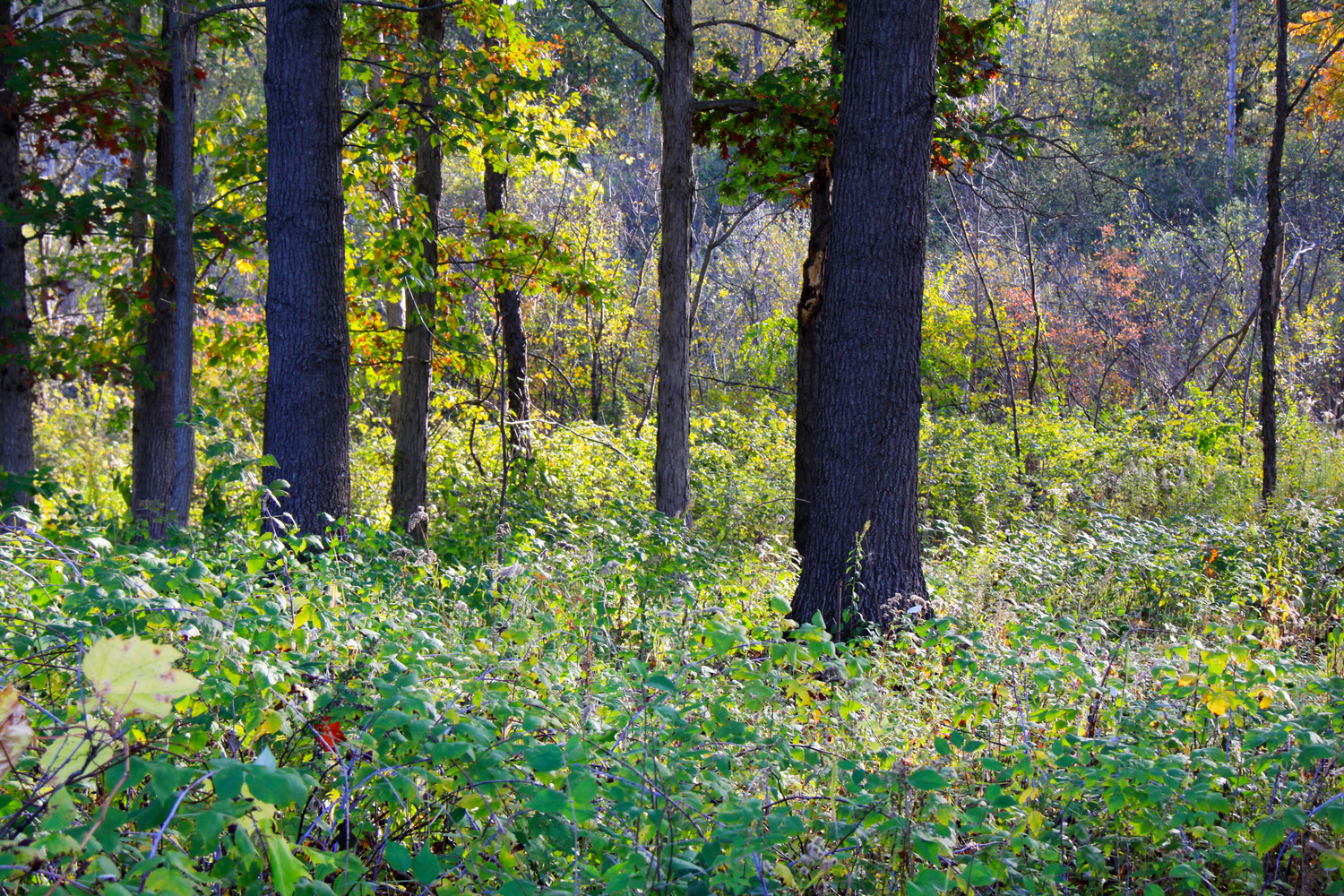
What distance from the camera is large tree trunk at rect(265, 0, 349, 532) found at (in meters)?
4.80

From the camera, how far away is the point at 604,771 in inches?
80.1

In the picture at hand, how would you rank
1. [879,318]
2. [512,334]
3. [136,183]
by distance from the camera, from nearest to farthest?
[879,318]
[136,183]
[512,334]

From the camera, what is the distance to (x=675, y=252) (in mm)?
6273

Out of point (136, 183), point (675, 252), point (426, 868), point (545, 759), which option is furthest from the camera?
point (136, 183)

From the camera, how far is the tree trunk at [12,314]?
6.95 m

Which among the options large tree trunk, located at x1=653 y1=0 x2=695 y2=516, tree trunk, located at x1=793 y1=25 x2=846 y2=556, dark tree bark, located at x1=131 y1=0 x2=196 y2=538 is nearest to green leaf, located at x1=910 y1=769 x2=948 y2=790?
tree trunk, located at x1=793 y1=25 x2=846 y2=556

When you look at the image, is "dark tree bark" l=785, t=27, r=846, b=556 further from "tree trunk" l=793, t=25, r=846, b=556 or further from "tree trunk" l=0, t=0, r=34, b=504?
"tree trunk" l=0, t=0, r=34, b=504

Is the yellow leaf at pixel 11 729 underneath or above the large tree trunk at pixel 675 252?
underneath

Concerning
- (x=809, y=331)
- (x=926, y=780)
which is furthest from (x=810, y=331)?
(x=926, y=780)

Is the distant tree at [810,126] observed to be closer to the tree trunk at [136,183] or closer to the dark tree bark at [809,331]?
the dark tree bark at [809,331]

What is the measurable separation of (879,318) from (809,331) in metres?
1.80

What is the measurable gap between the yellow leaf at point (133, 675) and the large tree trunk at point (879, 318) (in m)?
3.75

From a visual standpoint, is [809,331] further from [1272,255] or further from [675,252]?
[1272,255]

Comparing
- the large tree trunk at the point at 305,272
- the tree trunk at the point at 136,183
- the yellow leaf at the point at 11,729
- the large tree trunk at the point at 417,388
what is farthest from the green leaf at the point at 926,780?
the tree trunk at the point at 136,183
